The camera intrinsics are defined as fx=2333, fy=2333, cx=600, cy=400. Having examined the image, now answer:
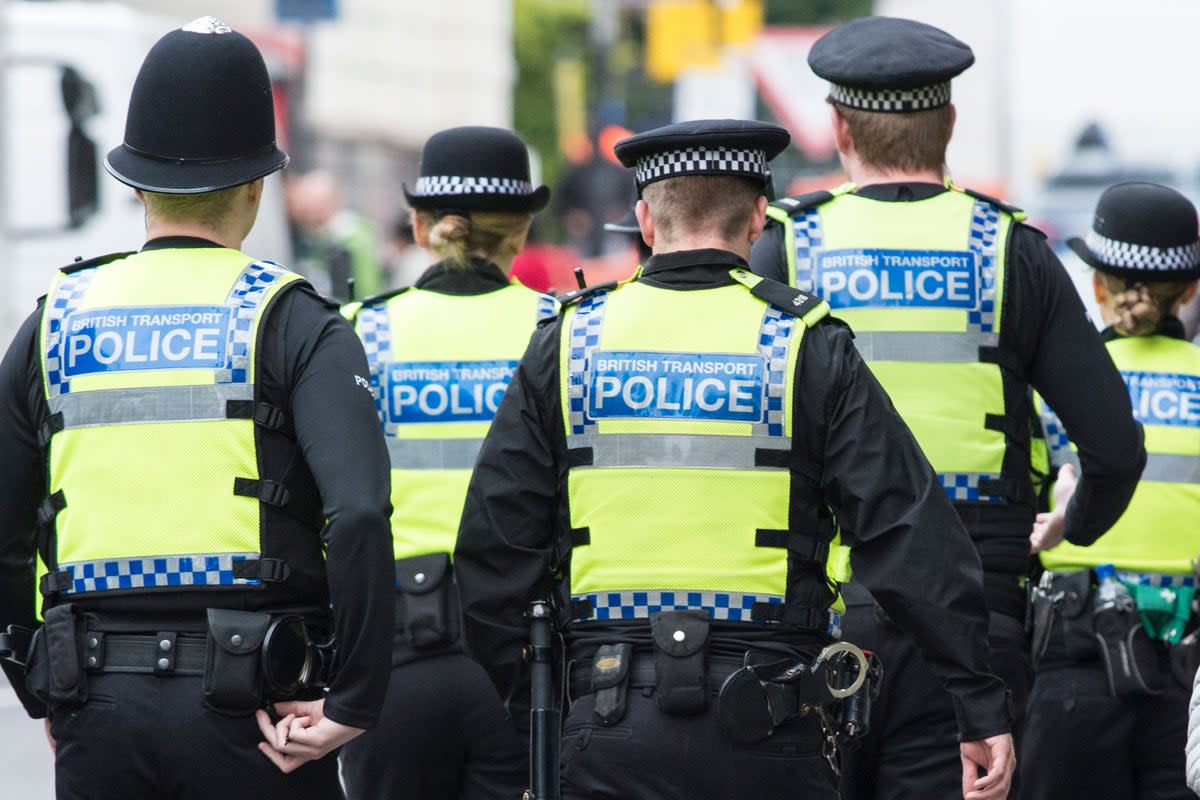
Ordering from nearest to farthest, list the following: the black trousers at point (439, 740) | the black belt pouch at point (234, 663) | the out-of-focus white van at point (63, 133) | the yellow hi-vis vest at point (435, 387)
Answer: the black belt pouch at point (234, 663) < the black trousers at point (439, 740) < the yellow hi-vis vest at point (435, 387) < the out-of-focus white van at point (63, 133)

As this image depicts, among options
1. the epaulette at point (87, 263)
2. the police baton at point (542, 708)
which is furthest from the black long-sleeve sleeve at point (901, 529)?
the epaulette at point (87, 263)

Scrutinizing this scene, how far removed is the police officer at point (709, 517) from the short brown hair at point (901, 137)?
0.99m

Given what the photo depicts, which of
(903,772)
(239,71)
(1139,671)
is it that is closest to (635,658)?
(903,772)

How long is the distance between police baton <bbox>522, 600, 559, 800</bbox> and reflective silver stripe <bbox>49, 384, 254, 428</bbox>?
2.49ft

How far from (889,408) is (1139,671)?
179 centimetres

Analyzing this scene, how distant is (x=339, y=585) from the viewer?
4270 millimetres

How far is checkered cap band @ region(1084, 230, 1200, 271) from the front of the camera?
632 centimetres

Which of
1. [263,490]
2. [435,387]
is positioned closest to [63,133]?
[435,387]

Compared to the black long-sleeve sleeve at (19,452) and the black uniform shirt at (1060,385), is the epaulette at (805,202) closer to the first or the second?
the black uniform shirt at (1060,385)

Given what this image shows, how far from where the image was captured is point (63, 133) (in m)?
15.8

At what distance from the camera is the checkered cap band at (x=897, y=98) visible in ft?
18.3

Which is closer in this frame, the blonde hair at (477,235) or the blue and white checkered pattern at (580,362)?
the blue and white checkered pattern at (580,362)

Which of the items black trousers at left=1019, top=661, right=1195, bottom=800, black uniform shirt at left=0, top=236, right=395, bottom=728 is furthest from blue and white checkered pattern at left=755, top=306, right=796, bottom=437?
black trousers at left=1019, top=661, right=1195, bottom=800

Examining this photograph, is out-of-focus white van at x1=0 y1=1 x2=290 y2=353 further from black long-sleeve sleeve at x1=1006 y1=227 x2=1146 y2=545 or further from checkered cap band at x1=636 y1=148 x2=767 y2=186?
checkered cap band at x1=636 y1=148 x2=767 y2=186
